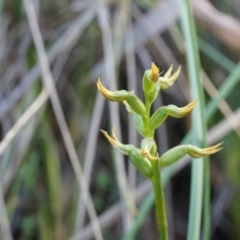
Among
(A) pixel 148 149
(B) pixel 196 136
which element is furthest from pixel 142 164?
(B) pixel 196 136

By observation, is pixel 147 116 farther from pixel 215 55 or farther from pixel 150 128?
pixel 215 55

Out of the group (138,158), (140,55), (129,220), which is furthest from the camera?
(140,55)

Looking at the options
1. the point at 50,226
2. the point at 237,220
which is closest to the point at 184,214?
the point at 237,220

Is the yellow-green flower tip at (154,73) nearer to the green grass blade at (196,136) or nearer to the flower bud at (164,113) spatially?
the flower bud at (164,113)

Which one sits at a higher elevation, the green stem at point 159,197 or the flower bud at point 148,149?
the flower bud at point 148,149

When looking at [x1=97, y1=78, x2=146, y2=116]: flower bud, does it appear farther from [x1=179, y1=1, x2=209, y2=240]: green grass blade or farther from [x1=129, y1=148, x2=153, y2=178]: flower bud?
[x1=179, y1=1, x2=209, y2=240]: green grass blade

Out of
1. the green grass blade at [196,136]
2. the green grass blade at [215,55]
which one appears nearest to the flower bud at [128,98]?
the green grass blade at [196,136]

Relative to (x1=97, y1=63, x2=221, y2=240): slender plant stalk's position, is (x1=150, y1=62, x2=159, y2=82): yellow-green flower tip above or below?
above

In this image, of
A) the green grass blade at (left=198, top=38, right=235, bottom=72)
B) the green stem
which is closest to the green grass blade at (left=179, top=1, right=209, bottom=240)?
the green stem

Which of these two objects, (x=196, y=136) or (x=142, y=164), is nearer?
(x=142, y=164)

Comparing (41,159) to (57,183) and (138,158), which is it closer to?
(57,183)

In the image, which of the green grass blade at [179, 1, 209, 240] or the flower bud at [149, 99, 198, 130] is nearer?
the flower bud at [149, 99, 198, 130]
